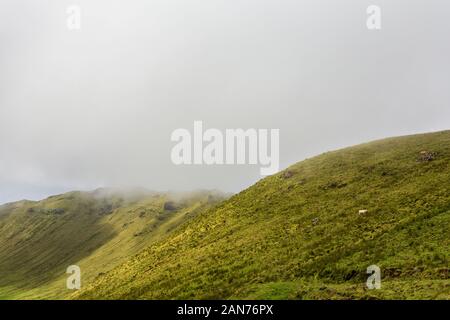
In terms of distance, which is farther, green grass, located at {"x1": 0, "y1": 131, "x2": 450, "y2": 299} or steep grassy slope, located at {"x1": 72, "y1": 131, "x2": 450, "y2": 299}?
steep grassy slope, located at {"x1": 72, "y1": 131, "x2": 450, "y2": 299}

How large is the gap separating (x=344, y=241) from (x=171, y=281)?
23.1 meters

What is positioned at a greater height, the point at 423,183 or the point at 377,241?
the point at 423,183

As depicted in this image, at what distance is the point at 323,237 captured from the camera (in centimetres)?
5072

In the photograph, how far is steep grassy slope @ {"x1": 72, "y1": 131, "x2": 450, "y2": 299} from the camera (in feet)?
123

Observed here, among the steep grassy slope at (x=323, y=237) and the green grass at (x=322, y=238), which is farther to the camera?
the steep grassy slope at (x=323, y=237)

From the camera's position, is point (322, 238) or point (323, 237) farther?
point (323, 237)

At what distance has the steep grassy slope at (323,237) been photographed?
37531 millimetres

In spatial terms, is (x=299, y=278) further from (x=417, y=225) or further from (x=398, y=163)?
(x=398, y=163)

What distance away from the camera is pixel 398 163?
71.0 m
